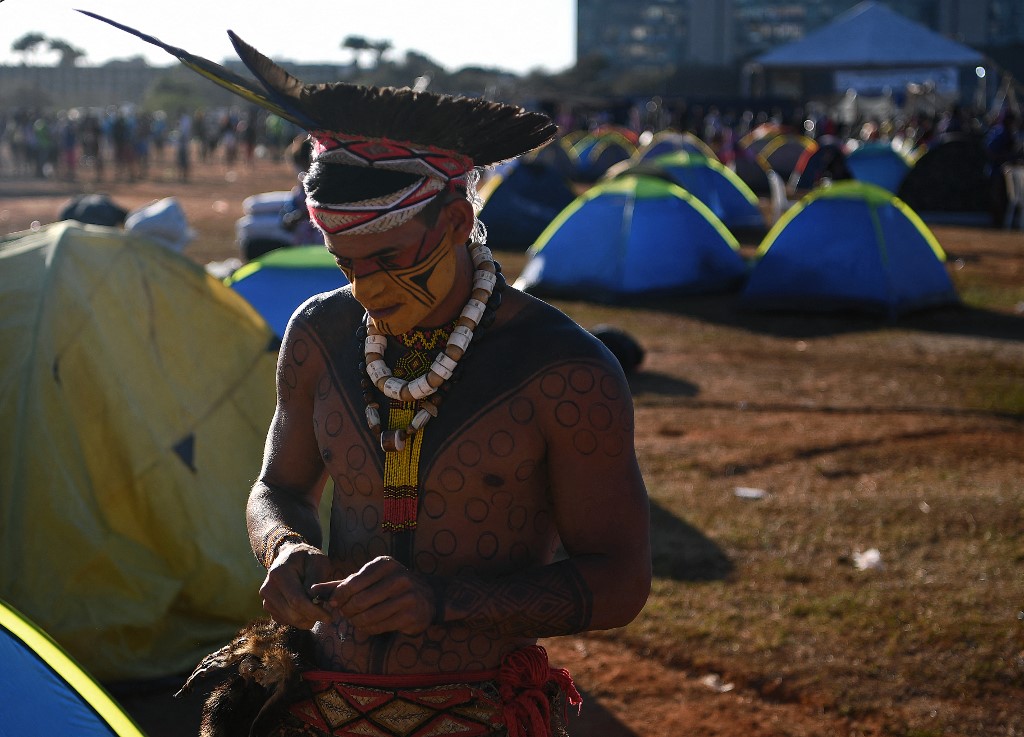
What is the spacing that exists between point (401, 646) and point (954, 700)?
3.07 meters

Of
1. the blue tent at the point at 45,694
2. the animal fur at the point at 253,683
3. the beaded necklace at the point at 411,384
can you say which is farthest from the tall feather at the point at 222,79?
the blue tent at the point at 45,694

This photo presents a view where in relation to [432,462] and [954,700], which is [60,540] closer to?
[432,462]

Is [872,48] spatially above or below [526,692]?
above

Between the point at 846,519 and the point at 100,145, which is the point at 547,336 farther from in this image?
the point at 100,145

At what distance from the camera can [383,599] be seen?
204 centimetres

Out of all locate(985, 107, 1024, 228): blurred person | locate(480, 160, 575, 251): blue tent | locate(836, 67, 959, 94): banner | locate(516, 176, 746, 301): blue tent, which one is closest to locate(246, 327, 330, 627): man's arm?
locate(516, 176, 746, 301): blue tent

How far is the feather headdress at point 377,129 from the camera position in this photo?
7.36ft

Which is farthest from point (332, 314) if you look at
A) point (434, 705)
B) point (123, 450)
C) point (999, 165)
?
point (999, 165)

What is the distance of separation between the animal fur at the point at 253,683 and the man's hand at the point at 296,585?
152 mm

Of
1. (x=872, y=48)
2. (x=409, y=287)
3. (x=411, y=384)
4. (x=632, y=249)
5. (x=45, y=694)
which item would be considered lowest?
(x=632, y=249)

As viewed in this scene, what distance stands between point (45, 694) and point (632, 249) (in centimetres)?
1186

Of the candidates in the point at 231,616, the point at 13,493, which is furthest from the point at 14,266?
the point at 231,616

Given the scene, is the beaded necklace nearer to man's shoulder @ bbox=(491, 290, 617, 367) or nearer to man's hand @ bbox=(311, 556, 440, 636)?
man's shoulder @ bbox=(491, 290, 617, 367)

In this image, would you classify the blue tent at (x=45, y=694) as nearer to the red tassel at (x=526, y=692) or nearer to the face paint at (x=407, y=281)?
the red tassel at (x=526, y=692)
